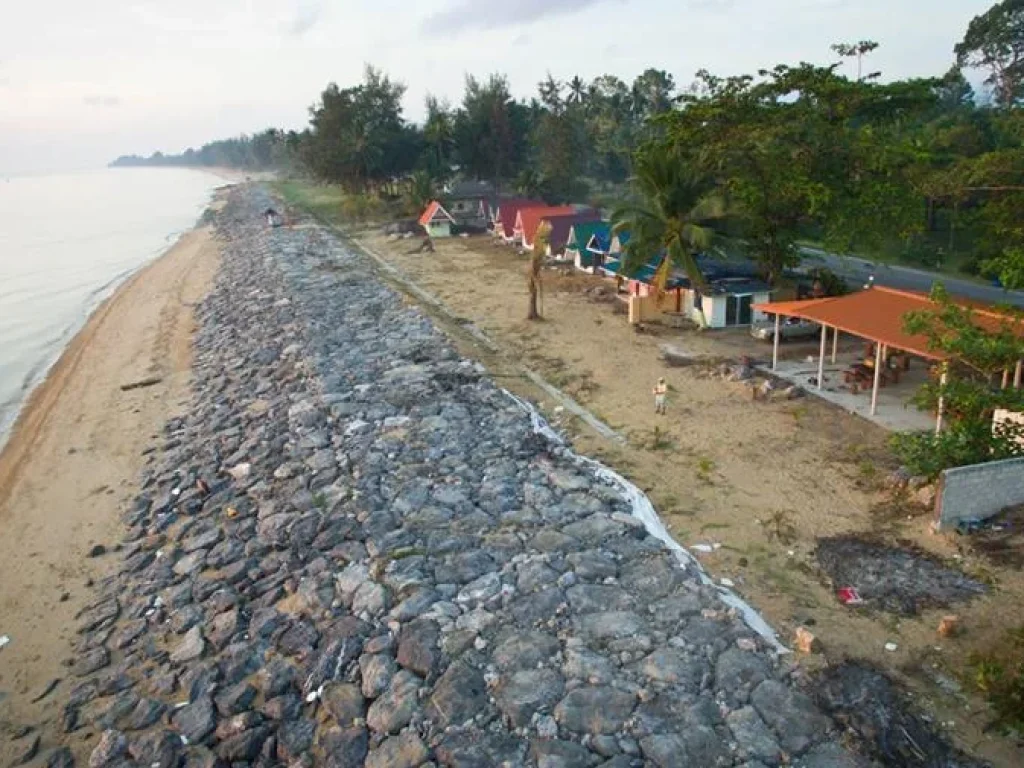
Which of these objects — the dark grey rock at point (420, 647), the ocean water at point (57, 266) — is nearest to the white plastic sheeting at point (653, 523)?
the dark grey rock at point (420, 647)

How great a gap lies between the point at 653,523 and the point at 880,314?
28.5 ft

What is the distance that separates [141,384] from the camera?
21.9 meters

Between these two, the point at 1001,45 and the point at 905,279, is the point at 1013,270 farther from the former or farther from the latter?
the point at 1001,45

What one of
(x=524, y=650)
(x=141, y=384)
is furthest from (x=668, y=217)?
(x=524, y=650)

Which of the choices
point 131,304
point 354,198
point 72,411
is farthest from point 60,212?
point 72,411

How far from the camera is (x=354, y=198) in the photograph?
63.3 m

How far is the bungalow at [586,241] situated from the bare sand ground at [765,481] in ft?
32.6

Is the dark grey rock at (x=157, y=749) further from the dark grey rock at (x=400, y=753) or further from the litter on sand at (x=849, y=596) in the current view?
the litter on sand at (x=849, y=596)

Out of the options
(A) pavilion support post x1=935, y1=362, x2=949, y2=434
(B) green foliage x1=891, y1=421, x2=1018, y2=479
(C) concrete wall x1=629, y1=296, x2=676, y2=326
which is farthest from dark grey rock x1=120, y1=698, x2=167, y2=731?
(C) concrete wall x1=629, y1=296, x2=676, y2=326

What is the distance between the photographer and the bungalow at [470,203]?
5406cm

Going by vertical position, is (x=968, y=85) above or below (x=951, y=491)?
above

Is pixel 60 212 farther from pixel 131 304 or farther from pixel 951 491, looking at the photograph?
pixel 951 491

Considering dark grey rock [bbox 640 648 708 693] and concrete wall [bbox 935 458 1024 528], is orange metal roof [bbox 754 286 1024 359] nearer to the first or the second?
concrete wall [bbox 935 458 1024 528]

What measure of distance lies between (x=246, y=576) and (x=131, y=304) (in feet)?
93.5
